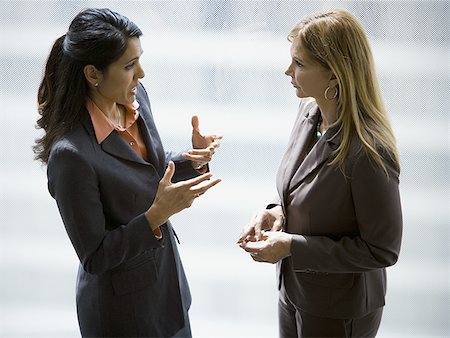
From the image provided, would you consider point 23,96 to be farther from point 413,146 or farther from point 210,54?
point 413,146

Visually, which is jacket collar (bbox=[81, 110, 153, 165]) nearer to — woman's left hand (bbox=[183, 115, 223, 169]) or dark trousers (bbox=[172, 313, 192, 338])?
woman's left hand (bbox=[183, 115, 223, 169])

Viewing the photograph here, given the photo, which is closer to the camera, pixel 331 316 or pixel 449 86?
pixel 331 316

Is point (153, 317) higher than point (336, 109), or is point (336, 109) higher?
point (336, 109)

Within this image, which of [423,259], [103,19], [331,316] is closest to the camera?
[103,19]

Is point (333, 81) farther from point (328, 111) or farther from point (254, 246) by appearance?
point (254, 246)

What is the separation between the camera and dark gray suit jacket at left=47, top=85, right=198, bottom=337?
5.62 ft

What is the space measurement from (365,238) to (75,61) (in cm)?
84

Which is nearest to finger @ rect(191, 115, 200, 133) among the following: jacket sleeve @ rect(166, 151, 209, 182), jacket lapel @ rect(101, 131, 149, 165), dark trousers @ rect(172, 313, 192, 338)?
jacket sleeve @ rect(166, 151, 209, 182)

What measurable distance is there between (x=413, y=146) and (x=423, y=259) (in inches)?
16.2

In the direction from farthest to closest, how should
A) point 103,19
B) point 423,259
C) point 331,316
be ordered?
1. point 423,259
2. point 331,316
3. point 103,19

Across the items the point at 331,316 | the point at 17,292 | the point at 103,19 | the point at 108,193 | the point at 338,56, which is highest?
the point at 103,19

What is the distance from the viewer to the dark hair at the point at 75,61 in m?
1.71

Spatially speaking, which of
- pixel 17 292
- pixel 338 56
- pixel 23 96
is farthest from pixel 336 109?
pixel 17 292

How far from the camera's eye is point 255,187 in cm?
243
